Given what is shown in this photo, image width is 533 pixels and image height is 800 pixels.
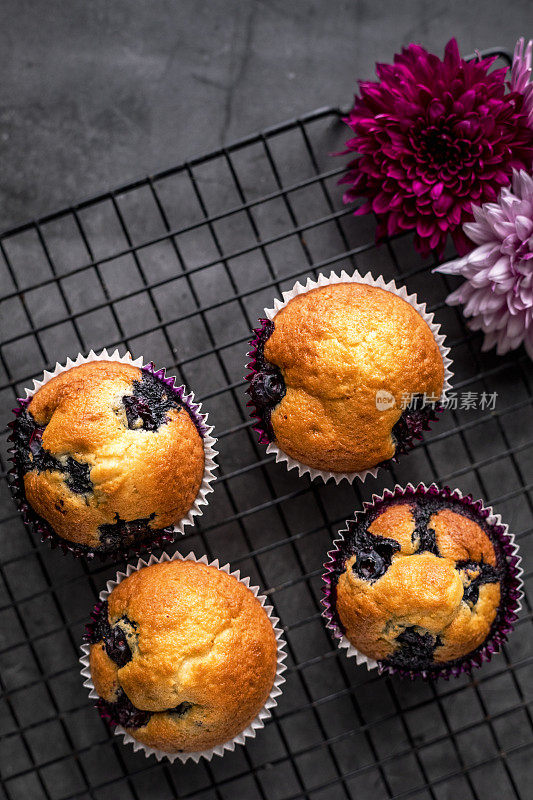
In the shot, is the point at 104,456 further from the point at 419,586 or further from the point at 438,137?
the point at 438,137

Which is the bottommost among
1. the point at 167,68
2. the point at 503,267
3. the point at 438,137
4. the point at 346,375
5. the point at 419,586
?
the point at 419,586

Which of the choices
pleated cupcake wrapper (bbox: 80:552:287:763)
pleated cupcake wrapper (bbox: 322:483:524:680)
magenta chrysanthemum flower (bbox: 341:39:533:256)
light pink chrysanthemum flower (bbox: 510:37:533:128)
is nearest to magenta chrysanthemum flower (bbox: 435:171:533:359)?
magenta chrysanthemum flower (bbox: 341:39:533:256)

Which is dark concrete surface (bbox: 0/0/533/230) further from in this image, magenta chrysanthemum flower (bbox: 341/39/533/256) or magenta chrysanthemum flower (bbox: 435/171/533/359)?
magenta chrysanthemum flower (bbox: 435/171/533/359)

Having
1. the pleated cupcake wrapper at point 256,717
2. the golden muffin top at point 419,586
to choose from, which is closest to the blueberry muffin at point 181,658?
the pleated cupcake wrapper at point 256,717

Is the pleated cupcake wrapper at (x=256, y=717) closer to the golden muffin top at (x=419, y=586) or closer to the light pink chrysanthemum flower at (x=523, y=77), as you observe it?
the golden muffin top at (x=419, y=586)

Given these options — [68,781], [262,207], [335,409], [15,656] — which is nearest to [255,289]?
[262,207]

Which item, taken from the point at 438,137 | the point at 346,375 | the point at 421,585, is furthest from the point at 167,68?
the point at 421,585
